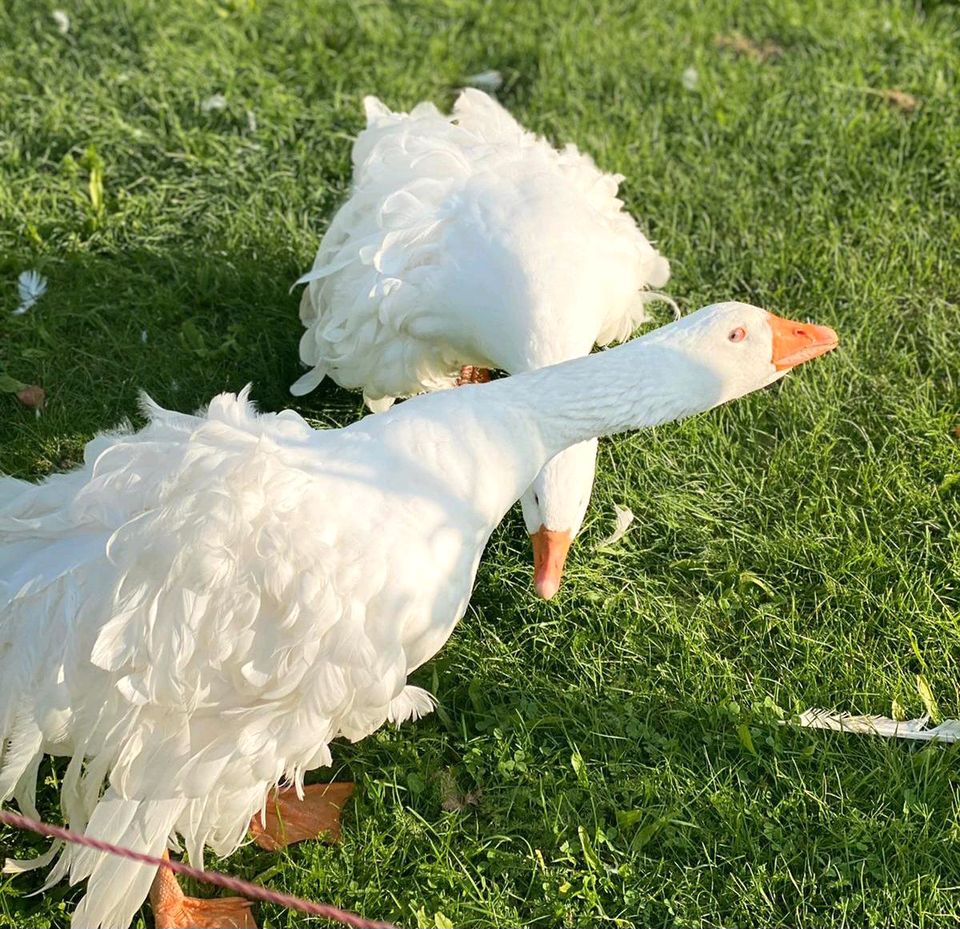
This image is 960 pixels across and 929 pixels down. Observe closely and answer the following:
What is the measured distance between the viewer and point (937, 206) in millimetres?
5516

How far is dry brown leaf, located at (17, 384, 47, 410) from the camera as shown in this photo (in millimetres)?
4664

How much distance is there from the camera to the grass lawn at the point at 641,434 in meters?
3.54

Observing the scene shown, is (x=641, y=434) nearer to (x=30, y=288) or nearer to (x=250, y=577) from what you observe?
(x=250, y=577)

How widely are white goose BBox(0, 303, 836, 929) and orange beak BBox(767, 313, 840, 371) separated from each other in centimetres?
1

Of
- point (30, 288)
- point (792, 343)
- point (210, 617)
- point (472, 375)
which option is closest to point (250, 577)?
point (210, 617)

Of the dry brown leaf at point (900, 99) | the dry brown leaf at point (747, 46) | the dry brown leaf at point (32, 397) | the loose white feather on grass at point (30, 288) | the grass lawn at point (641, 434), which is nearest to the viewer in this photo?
the grass lawn at point (641, 434)

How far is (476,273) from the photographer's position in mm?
3984

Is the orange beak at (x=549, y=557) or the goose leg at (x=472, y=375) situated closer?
the orange beak at (x=549, y=557)

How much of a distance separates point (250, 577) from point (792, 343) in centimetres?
168

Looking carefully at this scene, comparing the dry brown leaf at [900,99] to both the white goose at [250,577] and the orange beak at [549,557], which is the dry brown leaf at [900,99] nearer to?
the white goose at [250,577]

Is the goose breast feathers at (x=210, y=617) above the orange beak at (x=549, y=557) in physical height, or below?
above

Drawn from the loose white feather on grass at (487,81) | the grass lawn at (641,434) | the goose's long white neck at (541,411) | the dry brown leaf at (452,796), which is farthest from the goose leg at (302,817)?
the loose white feather on grass at (487,81)

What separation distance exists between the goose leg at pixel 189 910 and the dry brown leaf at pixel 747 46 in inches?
199

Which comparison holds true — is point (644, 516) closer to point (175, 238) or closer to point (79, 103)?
point (175, 238)
